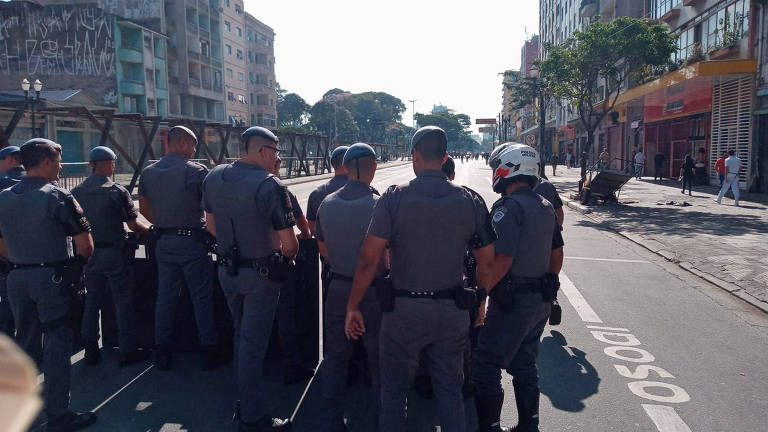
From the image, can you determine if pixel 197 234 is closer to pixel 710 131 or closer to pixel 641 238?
pixel 641 238

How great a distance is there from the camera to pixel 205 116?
55.8m

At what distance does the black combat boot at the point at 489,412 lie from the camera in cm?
345

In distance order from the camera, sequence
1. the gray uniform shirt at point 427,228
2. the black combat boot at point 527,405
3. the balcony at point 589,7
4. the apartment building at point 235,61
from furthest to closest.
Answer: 1. the apartment building at point 235,61
2. the balcony at point 589,7
3. the black combat boot at point 527,405
4. the gray uniform shirt at point 427,228

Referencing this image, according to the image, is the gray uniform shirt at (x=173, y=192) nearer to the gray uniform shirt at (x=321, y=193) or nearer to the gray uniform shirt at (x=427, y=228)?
the gray uniform shirt at (x=321, y=193)

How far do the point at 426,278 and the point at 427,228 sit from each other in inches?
10.2

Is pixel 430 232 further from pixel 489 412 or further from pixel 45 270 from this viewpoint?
pixel 45 270

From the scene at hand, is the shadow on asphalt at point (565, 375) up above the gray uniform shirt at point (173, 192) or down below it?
below

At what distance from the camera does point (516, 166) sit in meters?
3.51

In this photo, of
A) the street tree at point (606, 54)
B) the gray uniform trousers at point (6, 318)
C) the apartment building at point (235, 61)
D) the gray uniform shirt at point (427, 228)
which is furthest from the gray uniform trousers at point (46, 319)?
the apartment building at point (235, 61)

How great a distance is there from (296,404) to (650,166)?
34.3m

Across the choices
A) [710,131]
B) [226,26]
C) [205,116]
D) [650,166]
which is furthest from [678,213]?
[226,26]

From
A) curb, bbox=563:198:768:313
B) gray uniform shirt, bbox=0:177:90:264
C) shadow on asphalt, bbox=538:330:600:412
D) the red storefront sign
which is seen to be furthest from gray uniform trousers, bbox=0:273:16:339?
the red storefront sign

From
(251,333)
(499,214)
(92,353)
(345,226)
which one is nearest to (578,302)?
(499,214)

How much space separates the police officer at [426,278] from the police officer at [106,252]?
271 centimetres
